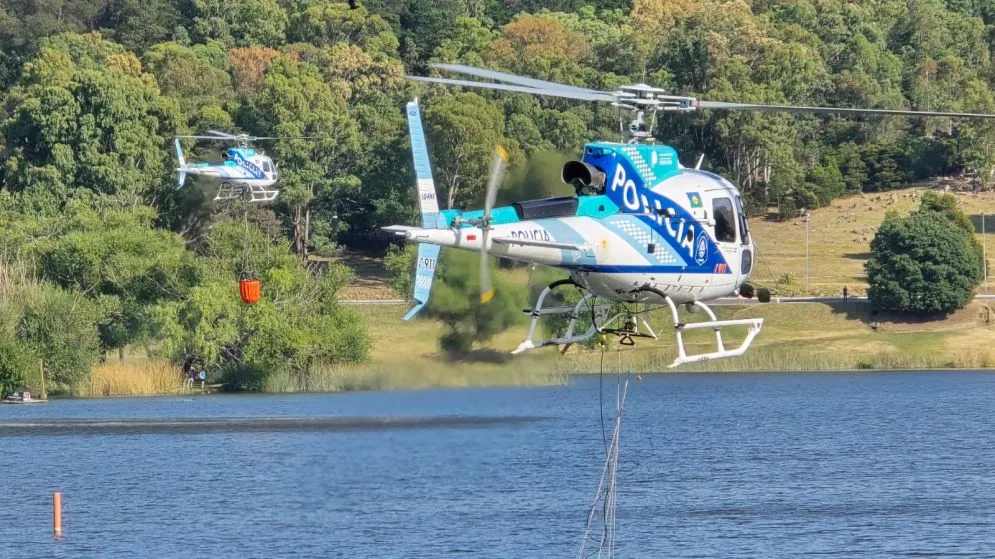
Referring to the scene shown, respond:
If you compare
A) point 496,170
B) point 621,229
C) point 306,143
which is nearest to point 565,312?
point 621,229

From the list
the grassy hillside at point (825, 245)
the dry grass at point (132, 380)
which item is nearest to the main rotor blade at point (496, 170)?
the dry grass at point (132, 380)

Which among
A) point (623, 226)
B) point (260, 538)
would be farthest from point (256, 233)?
point (623, 226)

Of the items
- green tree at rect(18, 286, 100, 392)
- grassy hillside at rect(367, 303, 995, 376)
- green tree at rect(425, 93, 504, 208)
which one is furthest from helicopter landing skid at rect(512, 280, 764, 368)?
green tree at rect(425, 93, 504, 208)

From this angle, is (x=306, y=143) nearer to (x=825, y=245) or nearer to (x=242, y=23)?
(x=825, y=245)

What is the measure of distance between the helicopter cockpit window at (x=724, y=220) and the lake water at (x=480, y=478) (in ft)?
29.1

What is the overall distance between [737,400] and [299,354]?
2204 cm

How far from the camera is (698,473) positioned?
63188mm

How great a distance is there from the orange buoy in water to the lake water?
499 cm

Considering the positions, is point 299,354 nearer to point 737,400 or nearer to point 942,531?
point 737,400

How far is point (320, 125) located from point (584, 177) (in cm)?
10065

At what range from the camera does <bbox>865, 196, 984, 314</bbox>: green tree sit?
338ft

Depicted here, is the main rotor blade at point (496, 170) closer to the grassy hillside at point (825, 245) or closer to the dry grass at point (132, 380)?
the dry grass at point (132, 380)

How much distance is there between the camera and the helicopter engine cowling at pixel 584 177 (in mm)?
29578

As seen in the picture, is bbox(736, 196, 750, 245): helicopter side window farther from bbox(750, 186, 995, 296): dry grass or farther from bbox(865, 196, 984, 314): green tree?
bbox(750, 186, 995, 296): dry grass
